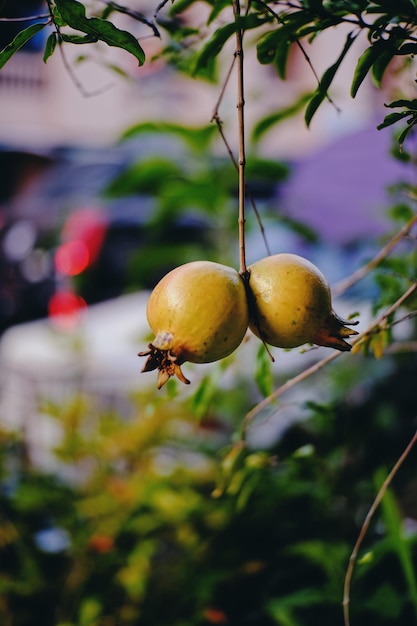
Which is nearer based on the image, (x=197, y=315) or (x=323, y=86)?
(x=197, y=315)

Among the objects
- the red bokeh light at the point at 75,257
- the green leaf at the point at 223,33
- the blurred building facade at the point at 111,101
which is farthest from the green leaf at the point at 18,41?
the blurred building facade at the point at 111,101

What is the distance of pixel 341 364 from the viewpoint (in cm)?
207

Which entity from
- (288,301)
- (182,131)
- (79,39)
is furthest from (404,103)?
(182,131)

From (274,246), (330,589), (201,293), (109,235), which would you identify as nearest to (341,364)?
(330,589)

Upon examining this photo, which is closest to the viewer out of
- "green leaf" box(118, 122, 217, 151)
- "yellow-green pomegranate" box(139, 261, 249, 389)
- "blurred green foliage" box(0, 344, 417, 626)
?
"yellow-green pomegranate" box(139, 261, 249, 389)

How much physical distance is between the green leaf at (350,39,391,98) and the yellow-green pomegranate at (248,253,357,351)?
0.21 meters

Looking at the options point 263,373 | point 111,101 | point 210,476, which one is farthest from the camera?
point 111,101

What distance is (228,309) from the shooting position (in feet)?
1.94

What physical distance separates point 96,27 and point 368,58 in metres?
0.29

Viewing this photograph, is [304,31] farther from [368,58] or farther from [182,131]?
[182,131]

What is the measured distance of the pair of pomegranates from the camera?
0.59 metres

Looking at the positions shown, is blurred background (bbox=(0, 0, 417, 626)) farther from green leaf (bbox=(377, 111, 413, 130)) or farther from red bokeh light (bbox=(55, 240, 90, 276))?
red bokeh light (bbox=(55, 240, 90, 276))

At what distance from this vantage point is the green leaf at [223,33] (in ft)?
2.22

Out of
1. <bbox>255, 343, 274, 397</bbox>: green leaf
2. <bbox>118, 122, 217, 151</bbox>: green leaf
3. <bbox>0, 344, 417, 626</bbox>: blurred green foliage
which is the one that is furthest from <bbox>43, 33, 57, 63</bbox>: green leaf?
<bbox>118, 122, 217, 151</bbox>: green leaf
